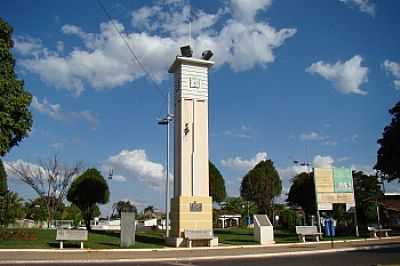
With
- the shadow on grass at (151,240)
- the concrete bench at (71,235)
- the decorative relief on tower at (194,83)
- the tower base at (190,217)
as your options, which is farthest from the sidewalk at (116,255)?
the decorative relief on tower at (194,83)

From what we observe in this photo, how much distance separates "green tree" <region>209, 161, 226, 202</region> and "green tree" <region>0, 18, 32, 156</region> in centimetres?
2470

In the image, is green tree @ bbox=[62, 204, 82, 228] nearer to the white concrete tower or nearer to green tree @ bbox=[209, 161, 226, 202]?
green tree @ bbox=[209, 161, 226, 202]

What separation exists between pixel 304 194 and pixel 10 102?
29.1 m

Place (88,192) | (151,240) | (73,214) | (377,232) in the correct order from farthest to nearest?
(73,214), (88,192), (377,232), (151,240)

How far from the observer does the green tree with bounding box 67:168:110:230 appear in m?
41.1

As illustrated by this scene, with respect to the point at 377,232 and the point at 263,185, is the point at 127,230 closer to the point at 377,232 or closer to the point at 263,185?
the point at 377,232

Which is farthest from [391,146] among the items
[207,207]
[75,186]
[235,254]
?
[75,186]

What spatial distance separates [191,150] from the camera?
25.8 meters

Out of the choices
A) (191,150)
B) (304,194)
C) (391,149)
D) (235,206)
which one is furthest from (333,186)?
(235,206)

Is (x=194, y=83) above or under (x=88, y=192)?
above

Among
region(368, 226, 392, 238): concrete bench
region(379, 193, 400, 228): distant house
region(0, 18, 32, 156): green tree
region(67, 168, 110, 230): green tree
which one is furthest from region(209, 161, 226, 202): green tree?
region(0, 18, 32, 156): green tree

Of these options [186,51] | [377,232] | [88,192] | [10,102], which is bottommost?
[377,232]

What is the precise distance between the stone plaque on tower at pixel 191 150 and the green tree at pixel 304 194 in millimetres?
18980

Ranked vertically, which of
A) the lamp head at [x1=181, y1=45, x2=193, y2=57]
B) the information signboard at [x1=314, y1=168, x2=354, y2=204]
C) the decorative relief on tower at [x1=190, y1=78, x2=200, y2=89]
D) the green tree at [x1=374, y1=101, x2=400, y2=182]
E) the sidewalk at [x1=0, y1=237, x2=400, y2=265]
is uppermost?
the lamp head at [x1=181, y1=45, x2=193, y2=57]
